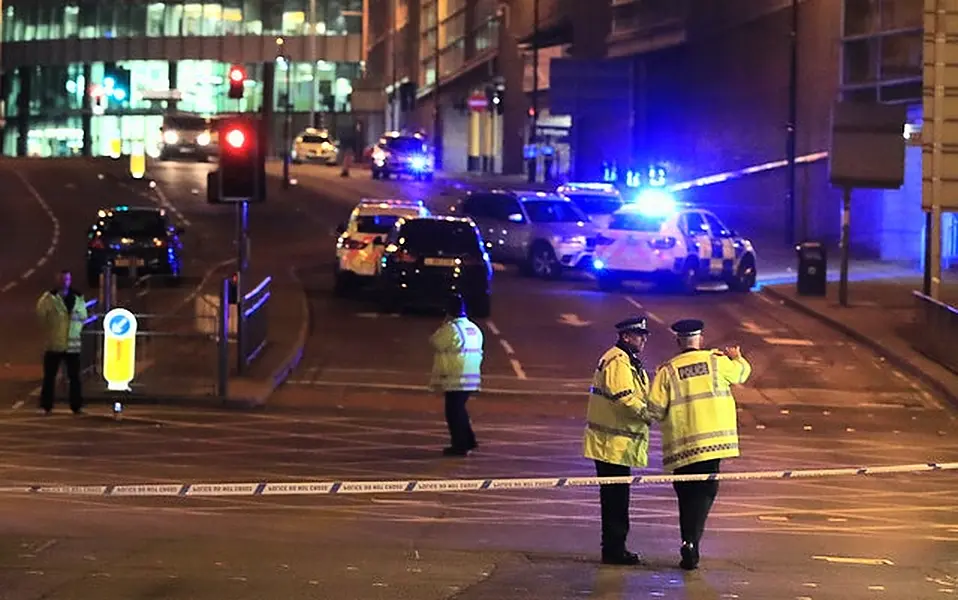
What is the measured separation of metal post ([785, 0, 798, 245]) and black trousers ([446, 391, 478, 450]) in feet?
99.7

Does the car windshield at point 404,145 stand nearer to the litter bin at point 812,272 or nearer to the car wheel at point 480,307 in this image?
the litter bin at point 812,272

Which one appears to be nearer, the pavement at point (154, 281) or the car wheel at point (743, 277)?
the pavement at point (154, 281)

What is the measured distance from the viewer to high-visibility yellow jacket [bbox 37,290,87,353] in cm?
1773

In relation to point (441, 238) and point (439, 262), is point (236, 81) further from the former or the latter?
point (439, 262)

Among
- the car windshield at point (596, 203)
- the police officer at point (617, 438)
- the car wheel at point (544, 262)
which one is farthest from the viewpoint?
the car windshield at point (596, 203)

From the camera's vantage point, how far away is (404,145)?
70062 mm

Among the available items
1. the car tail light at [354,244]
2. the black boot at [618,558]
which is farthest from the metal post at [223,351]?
the car tail light at [354,244]

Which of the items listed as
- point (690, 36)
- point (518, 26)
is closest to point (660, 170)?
point (690, 36)

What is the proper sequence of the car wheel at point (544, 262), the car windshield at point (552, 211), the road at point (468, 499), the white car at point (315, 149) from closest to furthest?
the road at point (468, 499)
the car wheel at point (544, 262)
the car windshield at point (552, 211)
the white car at point (315, 149)

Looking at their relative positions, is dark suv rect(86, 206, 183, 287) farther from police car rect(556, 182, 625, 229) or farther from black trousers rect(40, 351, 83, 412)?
black trousers rect(40, 351, 83, 412)

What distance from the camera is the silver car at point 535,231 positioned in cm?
3541

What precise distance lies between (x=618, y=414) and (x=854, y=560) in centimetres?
198

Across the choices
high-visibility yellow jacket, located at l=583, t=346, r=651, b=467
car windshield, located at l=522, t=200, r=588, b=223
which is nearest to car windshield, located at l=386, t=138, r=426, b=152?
car windshield, located at l=522, t=200, r=588, b=223

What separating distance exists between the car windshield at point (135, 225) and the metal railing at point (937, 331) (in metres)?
16.1
